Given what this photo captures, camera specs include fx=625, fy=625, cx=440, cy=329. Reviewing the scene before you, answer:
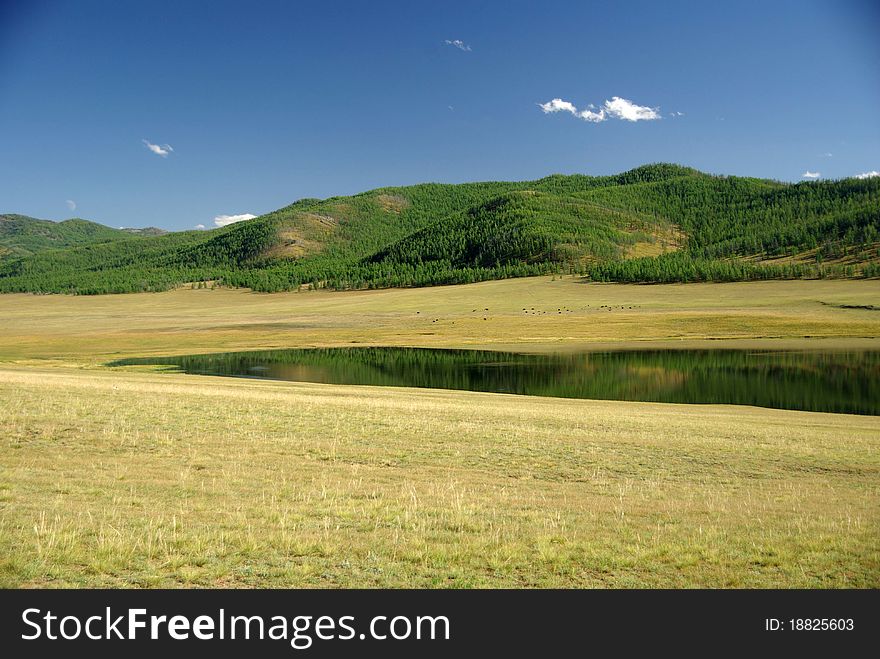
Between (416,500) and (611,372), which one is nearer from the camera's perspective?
(416,500)

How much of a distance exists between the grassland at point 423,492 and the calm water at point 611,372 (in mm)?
9618

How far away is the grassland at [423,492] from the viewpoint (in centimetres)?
824

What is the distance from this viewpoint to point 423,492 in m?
12.7

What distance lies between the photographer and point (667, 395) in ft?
139

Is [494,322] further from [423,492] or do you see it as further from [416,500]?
[416,500]

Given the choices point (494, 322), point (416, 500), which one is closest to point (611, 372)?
point (416, 500)

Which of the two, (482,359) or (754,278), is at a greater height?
(754,278)

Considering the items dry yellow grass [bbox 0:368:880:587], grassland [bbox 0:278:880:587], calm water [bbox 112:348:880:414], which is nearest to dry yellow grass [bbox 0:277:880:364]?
calm water [bbox 112:348:880:414]

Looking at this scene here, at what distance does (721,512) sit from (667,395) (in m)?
32.2

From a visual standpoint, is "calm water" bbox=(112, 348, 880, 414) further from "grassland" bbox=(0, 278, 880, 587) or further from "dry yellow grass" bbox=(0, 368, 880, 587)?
"dry yellow grass" bbox=(0, 368, 880, 587)

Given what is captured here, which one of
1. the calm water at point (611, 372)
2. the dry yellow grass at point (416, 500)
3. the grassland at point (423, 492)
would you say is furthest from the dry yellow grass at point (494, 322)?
the dry yellow grass at point (416, 500)

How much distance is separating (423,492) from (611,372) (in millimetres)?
44741
